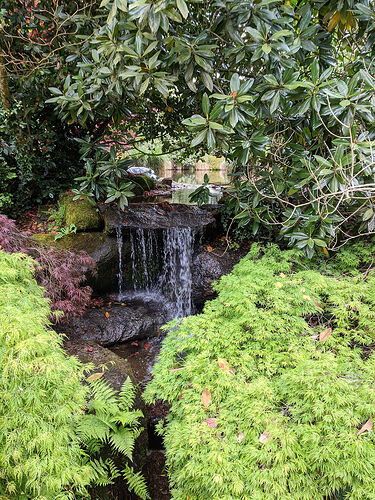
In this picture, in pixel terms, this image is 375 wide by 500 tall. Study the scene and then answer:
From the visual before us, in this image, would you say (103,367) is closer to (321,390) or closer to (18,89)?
(321,390)

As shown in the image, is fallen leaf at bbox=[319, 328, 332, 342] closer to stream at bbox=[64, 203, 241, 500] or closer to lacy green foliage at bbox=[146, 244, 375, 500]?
lacy green foliage at bbox=[146, 244, 375, 500]

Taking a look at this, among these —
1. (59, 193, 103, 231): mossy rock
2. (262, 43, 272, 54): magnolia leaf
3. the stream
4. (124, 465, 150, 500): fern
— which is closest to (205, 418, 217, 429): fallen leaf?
(124, 465, 150, 500): fern

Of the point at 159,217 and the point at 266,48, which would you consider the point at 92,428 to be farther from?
the point at 159,217

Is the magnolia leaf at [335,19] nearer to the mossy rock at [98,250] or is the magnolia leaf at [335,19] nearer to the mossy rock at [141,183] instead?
the mossy rock at [98,250]

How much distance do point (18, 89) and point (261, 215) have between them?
14.7ft

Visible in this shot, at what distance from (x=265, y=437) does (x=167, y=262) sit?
13.5 feet

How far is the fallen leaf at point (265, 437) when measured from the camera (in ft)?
5.49

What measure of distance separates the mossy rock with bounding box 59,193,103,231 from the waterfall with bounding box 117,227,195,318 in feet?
2.25

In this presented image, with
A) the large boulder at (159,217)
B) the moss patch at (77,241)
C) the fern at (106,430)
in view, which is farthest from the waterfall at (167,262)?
the fern at (106,430)

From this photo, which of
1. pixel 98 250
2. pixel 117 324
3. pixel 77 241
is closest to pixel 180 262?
pixel 98 250

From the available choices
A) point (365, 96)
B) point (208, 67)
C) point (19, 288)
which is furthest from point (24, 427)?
point (365, 96)

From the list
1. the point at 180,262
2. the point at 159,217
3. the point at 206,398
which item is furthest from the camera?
the point at 159,217

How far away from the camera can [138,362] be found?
14.2 ft

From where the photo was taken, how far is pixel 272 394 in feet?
6.33
